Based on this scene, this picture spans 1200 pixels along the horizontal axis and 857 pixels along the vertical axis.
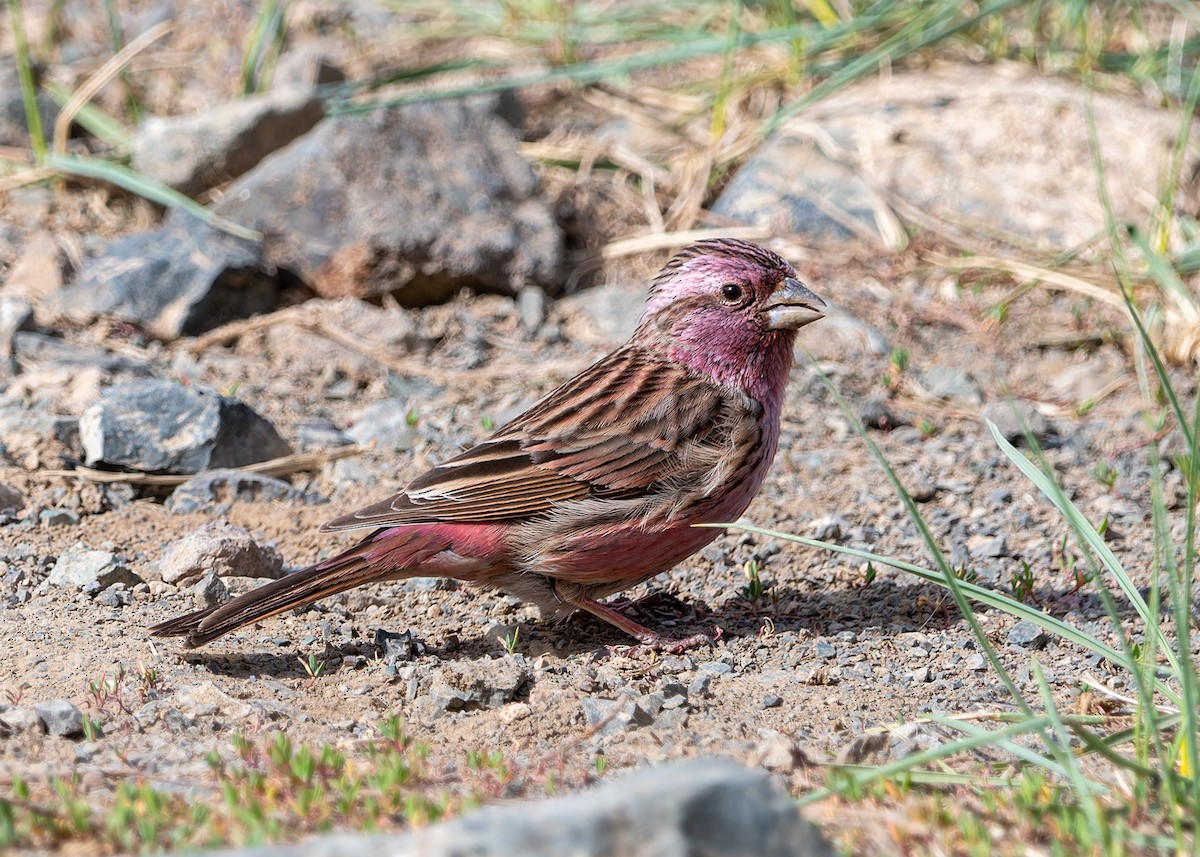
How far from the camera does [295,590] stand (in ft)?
13.8

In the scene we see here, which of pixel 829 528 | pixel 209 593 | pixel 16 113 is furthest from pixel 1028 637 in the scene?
pixel 16 113

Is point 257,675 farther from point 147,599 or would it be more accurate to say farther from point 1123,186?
point 1123,186

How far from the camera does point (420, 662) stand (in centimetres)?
434

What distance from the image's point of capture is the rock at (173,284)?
688cm

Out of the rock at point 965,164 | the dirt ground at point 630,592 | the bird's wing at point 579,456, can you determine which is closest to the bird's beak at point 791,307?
the bird's wing at point 579,456

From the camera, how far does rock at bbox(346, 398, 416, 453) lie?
6043 mm

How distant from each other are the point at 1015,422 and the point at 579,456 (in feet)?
8.10

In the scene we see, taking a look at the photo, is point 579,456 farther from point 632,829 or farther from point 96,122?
point 96,122

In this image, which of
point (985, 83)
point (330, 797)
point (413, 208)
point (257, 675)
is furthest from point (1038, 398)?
point (330, 797)

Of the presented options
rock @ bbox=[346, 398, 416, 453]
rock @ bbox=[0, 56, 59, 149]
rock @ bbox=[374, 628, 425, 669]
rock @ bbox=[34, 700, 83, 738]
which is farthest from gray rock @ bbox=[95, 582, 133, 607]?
rock @ bbox=[0, 56, 59, 149]

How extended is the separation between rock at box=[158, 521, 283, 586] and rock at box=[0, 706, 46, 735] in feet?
3.77

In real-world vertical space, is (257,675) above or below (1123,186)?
below

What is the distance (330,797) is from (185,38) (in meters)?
7.79

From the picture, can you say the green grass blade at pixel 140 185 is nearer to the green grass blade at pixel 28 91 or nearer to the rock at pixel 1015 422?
the green grass blade at pixel 28 91
